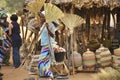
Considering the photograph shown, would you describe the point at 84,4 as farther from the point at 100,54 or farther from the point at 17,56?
the point at 17,56

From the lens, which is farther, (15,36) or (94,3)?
(94,3)

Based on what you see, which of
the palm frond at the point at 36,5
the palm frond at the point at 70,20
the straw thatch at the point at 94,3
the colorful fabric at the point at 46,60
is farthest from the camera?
the straw thatch at the point at 94,3

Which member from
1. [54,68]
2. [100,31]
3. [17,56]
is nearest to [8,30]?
[17,56]

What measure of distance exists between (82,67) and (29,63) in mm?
1904

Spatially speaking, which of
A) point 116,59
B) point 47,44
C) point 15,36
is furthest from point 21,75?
point 116,59

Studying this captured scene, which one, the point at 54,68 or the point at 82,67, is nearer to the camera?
the point at 54,68

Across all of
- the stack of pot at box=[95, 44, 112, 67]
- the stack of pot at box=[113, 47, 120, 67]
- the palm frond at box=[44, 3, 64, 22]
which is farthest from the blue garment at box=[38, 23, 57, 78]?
the stack of pot at box=[113, 47, 120, 67]

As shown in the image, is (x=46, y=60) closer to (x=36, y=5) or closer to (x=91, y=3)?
(x=36, y=5)

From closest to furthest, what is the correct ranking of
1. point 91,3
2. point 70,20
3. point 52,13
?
point 52,13, point 70,20, point 91,3

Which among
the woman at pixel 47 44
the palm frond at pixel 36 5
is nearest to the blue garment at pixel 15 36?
the palm frond at pixel 36 5

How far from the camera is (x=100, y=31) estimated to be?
15.2 metres

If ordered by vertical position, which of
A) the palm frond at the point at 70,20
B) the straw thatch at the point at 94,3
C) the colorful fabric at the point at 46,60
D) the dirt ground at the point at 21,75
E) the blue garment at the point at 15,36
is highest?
the straw thatch at the point at 94,3

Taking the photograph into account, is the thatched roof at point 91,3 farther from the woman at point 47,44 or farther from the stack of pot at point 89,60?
the woman at point 47,44

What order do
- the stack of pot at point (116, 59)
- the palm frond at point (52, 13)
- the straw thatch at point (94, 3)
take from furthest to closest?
the stack of pot at point (116, 59) < the straw thatch at point (94, 3) < the palm frond at point (52, 13)
